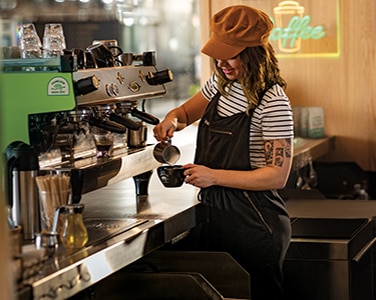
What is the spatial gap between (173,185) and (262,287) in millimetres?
493

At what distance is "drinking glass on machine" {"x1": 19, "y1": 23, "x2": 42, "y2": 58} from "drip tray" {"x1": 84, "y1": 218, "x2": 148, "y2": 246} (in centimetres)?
59

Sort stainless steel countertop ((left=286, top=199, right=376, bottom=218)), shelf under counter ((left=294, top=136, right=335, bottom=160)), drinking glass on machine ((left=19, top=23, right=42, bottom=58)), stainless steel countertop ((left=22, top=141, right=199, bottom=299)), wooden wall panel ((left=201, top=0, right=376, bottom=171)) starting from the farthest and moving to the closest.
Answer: wooden wall panel ((left=201, top=0, right=376, bottom=171)), shelf under counter ((left=294, top=136, right=335, bottom=160)), stainless steel countertop ((left=286, top=199, right=376, bottom=218)), drinking glass on machine ((left=19, top=23, right=42, bottom=58)), stainless steel countertop ((left=22, top=141, right=199, bottom=299))

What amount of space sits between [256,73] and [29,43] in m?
0.79

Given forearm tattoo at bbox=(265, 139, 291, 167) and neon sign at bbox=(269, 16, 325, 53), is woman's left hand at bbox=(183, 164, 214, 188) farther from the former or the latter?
neon sign at bbox=(269, 16, 325, 53)

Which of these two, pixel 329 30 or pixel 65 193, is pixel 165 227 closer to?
pixel 65 193

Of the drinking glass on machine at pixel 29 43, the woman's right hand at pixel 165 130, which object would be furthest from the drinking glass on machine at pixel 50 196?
the woman's right hand at pixel 165 130

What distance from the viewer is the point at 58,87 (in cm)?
258

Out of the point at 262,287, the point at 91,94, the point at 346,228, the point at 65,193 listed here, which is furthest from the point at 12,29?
the point at 346,228

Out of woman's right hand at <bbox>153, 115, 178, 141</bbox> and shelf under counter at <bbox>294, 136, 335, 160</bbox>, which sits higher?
woman's right hand at <bbox>153, 115, 178, 141</bbox>

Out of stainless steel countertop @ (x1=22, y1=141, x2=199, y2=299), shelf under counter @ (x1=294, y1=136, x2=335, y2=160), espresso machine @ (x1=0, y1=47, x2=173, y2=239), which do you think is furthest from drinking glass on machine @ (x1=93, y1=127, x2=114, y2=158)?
shelf under counter @ (x1=294, y1=136, x2=335, y2=160)

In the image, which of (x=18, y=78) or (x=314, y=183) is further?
(x=314, y=183)

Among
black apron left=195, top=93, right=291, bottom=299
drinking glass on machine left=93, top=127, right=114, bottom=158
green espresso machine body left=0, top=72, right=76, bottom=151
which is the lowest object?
black apron left=195, top=93, right=291, bottom=299

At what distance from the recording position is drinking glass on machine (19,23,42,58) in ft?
9.50

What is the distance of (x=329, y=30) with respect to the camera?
4816 millimetres
